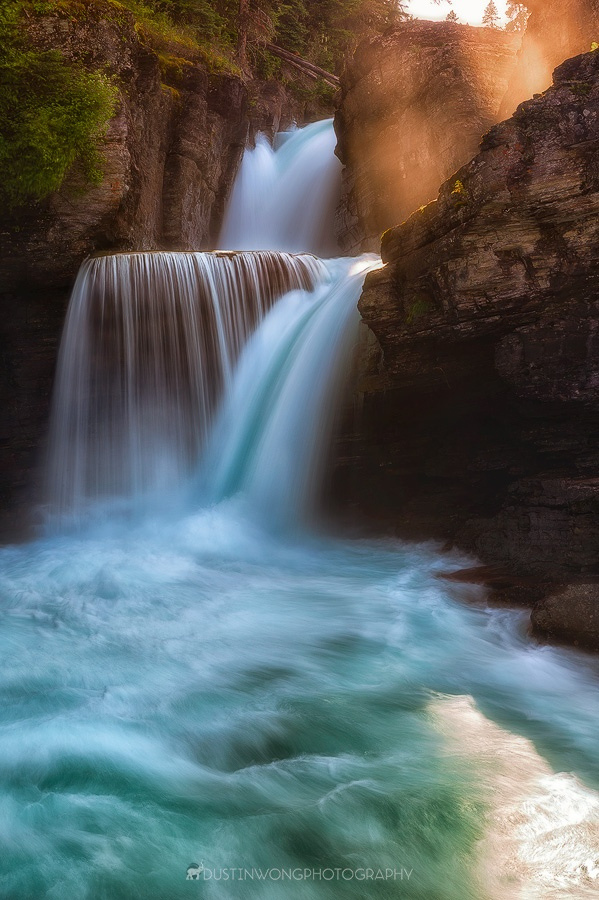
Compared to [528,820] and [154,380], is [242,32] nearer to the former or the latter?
[154,380]

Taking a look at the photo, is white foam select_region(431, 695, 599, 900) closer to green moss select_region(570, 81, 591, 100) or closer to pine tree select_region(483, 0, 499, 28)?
green moss select_region(570, 81, 591, 100)

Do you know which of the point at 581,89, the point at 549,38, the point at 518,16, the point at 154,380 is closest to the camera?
the point at 581,89

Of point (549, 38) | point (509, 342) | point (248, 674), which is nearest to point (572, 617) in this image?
point (248, 674)

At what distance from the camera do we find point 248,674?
589 centimetres

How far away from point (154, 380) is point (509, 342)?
6539mm

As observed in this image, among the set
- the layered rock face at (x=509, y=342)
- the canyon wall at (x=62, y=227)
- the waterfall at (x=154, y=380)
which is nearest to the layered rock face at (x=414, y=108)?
the canyon wall at (x=62, y=227)

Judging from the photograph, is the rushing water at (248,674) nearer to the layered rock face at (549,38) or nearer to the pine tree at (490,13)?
the layered rock face at (549,38)

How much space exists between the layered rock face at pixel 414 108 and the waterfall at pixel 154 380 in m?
6.51

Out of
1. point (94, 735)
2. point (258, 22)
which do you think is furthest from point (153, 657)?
point (258, 22)

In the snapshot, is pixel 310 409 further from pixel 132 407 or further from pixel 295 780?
pixel 295 780

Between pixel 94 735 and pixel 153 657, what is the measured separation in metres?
1.51

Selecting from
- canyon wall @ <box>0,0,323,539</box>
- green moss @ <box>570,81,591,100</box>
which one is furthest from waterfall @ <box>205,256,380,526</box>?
green moss @ <box>570,81,591,100</box>

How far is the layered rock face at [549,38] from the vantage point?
12117 millimetres

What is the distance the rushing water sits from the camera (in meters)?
3.48
